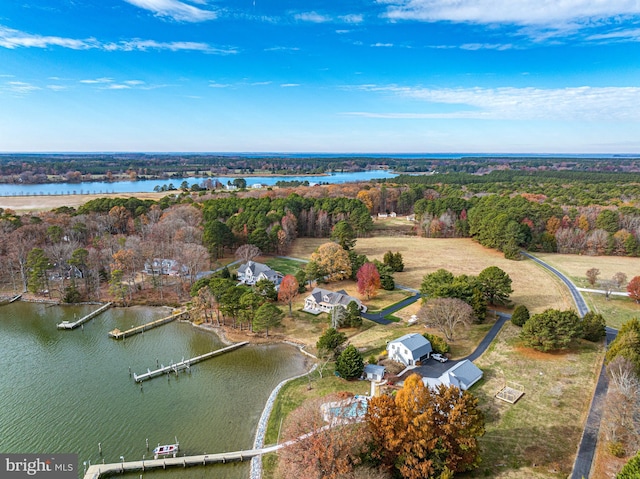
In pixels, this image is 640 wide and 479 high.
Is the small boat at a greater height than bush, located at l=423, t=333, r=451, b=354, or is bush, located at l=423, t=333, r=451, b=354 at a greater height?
bush, located at l=423, t=333, r=451, b=354

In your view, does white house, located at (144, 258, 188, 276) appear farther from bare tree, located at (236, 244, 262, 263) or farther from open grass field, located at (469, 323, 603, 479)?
open grass field, located at (469, 323, 603, 479)

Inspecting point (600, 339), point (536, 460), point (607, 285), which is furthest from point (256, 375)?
point (607, 285)

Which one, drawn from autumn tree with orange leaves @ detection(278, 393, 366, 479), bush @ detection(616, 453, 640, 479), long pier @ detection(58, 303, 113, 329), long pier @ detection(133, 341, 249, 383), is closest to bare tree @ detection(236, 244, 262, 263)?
long pier @ detection(58, 303, 113, 329)

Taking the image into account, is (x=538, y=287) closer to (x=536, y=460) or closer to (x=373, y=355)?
(x=373, y=355)

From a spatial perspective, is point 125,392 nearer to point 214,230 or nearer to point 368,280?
point 368,280

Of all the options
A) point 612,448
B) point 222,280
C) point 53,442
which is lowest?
point 53,442
